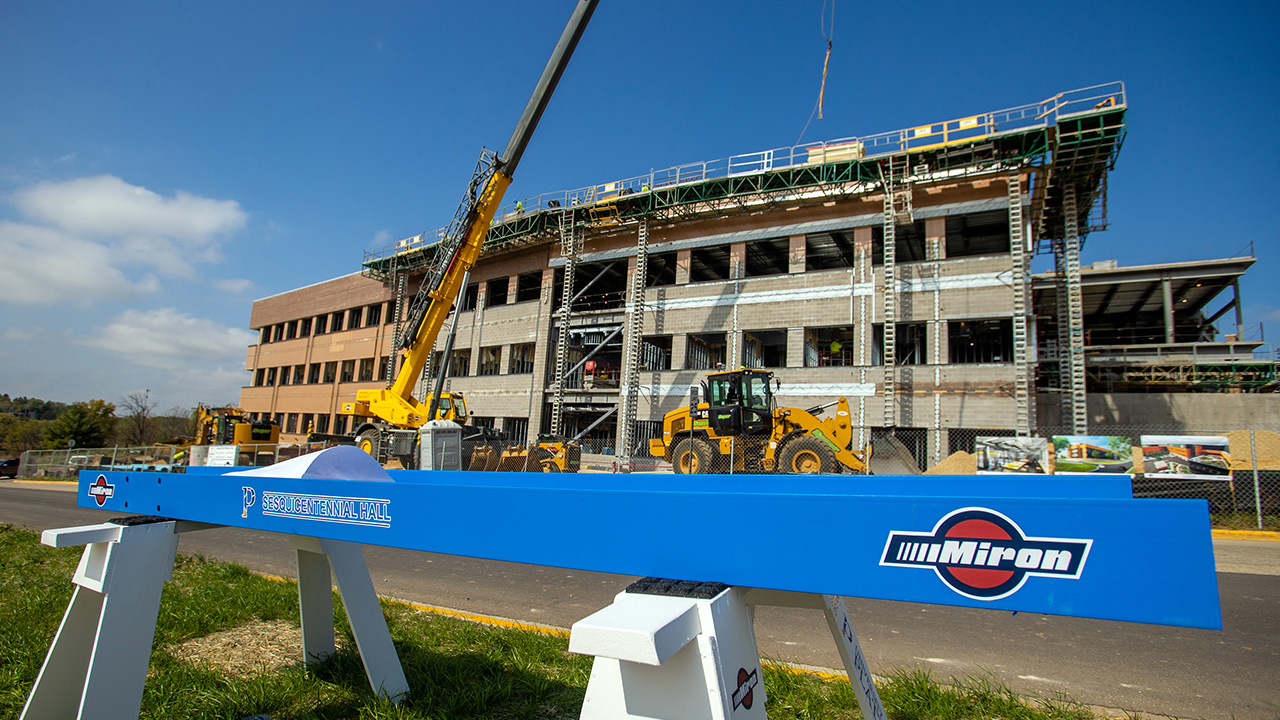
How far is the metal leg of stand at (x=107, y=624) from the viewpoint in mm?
2234

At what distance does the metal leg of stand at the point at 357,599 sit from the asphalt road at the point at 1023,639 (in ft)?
7.07

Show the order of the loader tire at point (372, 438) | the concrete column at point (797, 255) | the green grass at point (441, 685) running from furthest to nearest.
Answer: the concrete column at point (797, 255), the loader tire at point (372, 438), the green grass at point (441, 685)

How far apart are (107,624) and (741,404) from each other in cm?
1477

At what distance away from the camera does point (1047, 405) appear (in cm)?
2139

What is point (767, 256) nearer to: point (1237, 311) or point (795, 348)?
point (795, 348)

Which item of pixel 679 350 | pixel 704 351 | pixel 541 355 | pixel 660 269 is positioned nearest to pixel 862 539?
pixel 679 350

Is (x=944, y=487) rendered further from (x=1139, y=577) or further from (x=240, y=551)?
(x=240, y=551)

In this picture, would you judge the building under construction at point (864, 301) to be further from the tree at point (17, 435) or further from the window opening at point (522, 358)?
the tree at point (17, 435)

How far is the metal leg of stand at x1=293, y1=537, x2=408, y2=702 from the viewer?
9.00 ft

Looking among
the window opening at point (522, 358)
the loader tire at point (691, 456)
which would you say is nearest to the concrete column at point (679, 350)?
the loader tire at point (691, 456)

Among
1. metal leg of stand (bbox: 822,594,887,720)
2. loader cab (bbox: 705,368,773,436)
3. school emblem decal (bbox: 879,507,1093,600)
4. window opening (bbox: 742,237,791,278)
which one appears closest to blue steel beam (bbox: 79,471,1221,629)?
school emblem decal (bbox: 879,507,1093,600)

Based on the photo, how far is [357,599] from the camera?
2.84m

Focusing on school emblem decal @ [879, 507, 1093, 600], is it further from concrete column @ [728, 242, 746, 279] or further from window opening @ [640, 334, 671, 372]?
window opening @ [640, 334, 671, 372]

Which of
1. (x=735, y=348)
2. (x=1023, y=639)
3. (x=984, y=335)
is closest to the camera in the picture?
(x=1023, y=639)
